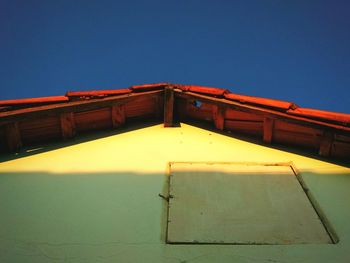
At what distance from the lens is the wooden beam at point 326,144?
5.58 meters

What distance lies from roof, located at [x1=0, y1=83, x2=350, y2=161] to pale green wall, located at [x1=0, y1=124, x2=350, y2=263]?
0.85ft

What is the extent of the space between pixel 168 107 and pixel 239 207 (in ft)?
8.08

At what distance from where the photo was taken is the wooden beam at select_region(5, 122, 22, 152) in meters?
5.76

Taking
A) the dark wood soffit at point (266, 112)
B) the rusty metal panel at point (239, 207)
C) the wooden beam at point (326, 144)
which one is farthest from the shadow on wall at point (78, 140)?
the wooden beam at point (326, 144)

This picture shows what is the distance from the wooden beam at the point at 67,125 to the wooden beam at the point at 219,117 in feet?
6.95

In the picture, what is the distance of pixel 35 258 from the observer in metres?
4.04

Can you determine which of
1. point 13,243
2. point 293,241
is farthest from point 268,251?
point 13,243

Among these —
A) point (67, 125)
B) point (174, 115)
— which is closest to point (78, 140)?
point (67, 125)

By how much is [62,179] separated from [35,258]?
1.42 m

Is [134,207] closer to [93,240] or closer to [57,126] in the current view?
[93,240]

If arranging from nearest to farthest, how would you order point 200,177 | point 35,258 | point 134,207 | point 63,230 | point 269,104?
point 35,258 → point 63,230 → point 134,207 → point 200,177 → point 269,104

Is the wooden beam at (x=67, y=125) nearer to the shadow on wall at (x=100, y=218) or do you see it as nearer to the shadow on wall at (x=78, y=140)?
the shadow on wall at (x=78, y=140)

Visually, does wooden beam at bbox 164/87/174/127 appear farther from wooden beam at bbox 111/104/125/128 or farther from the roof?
wooden beam at bbox 111/104/125/128

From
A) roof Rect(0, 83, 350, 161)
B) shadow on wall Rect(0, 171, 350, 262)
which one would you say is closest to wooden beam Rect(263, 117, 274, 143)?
roof Rect(0, 83, 350, 161)
